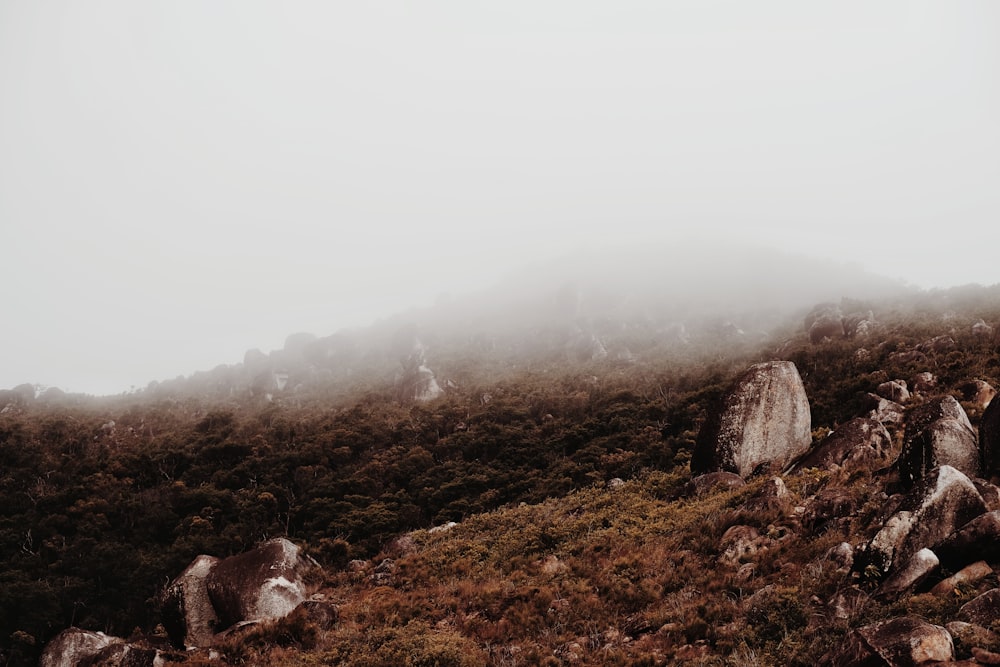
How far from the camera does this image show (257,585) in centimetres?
1884

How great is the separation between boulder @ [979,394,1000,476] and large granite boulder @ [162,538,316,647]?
2044 cm

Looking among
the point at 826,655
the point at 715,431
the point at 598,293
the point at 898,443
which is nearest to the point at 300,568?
the point at 715,431

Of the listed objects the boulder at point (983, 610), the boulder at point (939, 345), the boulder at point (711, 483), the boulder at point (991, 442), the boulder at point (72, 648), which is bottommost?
the boulder at point (72, 648)

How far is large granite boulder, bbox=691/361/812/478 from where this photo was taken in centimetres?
1956

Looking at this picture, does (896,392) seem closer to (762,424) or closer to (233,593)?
(762,424)

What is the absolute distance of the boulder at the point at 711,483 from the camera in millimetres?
18656

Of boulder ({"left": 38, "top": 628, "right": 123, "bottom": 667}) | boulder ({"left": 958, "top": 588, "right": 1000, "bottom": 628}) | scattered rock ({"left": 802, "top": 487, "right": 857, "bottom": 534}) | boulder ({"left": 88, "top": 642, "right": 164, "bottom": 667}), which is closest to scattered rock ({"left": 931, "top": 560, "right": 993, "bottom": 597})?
boulder ({"left": 958, "top": 588, "right": 1000, "bottom": 628})

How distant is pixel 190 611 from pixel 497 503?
1680 centimetres

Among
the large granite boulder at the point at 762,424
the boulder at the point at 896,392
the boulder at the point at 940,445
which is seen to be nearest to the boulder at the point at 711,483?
the large granite boulder at the point at 762,424

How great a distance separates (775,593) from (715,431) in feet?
37.1

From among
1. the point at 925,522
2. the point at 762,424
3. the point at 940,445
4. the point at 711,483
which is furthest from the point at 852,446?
the point at 925,522

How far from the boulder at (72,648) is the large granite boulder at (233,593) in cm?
226

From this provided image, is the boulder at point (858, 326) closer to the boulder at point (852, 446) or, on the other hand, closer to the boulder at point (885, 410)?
the boulder at point (885, 410)

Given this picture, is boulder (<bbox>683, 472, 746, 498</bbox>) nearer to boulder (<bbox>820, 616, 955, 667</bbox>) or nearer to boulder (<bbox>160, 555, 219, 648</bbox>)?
boulder (<bbox>820, 616, 955, 667</bbox>)
